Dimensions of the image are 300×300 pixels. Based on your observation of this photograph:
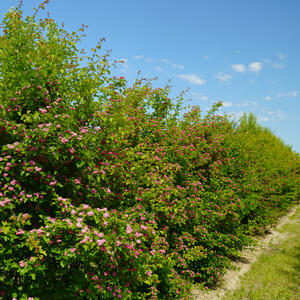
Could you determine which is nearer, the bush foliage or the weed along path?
the bush foliage

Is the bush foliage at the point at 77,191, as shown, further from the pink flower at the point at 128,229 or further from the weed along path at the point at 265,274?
the weed along path at the point at 265,274

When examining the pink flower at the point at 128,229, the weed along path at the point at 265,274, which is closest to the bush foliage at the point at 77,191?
the pink flower at the point at 128,229

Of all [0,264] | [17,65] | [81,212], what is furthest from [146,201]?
[17,65]

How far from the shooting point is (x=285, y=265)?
27.8ft

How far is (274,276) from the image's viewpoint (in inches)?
Answer: 298

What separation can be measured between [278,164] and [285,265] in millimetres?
7766

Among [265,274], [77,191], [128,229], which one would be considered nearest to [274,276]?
[265,274]

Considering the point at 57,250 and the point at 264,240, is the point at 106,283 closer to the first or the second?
the point at 57,250

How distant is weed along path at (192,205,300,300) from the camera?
6555 millimetres

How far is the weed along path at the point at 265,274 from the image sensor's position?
6555 millimetres

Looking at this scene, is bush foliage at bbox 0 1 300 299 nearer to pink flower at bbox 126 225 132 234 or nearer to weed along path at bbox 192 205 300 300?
pink flower at bbox 126 225 132 234

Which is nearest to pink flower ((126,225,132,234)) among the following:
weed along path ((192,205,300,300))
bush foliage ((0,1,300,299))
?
bush foliage ((0,1,300,299))

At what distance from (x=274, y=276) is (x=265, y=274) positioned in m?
0.24

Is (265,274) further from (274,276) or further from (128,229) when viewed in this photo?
(128,229)
